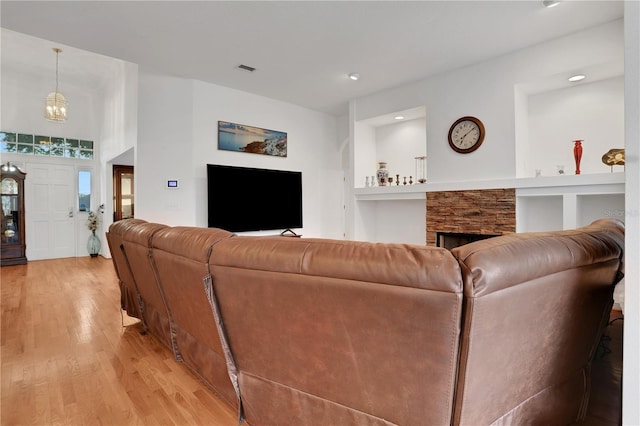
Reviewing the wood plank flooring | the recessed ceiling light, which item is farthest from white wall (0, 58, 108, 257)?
the recessed ceiling light

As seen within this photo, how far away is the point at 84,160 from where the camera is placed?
719 cm

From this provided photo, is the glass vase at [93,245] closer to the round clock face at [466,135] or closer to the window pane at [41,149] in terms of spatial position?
the window pane at [41,149]

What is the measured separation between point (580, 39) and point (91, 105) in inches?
355

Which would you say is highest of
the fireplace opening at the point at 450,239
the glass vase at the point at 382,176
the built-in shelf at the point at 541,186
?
the glass vase at the point at 382,176

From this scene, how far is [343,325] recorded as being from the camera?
0.99 meters

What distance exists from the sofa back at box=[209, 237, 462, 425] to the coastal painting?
4.12 meters

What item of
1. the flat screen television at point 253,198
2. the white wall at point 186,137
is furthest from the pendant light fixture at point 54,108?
the flat screen television at point 253,198

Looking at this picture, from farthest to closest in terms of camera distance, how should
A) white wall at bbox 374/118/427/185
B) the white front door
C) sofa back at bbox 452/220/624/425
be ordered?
1. the white front door
2. white wall at bbox 374/118/427/185
3. sofa back at bbox 452/220/624/425

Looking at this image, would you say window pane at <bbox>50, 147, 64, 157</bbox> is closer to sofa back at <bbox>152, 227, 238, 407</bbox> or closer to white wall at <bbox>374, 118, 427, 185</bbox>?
white wall at <bbox>374, 118, 427, 185</bbox>

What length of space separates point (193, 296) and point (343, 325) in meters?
0.90

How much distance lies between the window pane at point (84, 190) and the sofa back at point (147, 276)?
6115 mm

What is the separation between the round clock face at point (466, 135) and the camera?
13.5ft

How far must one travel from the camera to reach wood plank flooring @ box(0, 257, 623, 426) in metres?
1.62

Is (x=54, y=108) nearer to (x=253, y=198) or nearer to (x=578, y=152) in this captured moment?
(x=253, y=198)
